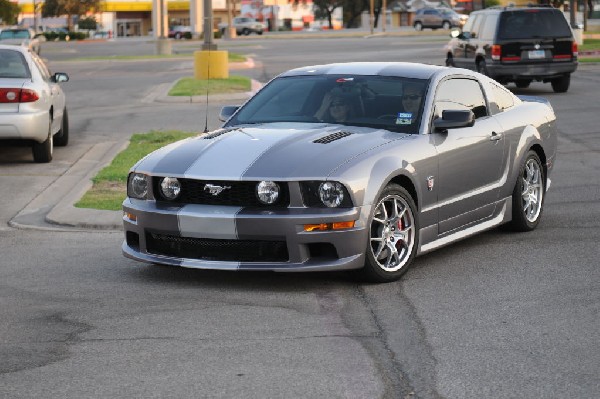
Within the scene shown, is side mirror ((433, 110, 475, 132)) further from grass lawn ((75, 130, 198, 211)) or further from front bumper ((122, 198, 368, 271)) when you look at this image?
grass lawn ((75, 130, 198, 211))

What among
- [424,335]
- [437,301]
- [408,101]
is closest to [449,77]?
[408,101]

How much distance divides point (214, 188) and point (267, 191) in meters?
0.36

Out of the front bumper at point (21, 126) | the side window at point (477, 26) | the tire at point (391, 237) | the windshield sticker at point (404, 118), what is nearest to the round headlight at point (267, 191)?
the tire at point (391, 237)

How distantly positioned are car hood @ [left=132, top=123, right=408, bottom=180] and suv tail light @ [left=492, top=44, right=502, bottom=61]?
58.7 ft

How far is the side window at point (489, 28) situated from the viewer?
27.1 meters

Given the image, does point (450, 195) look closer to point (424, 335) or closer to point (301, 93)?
point (301, 93)

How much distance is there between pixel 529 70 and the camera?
88.0 feet

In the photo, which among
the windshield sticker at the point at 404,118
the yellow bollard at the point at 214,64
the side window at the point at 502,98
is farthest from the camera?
the yellow bollard at the point at 214,64

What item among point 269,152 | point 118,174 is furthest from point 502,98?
point 118,174

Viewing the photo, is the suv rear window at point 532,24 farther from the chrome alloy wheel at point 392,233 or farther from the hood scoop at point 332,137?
the chrome alloy wheel at point 392,233

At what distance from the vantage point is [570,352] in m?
6.70

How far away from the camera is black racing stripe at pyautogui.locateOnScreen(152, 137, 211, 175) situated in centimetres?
865

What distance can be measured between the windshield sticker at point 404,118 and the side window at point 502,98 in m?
1.44

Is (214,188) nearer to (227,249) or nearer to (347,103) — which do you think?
(227,249)
